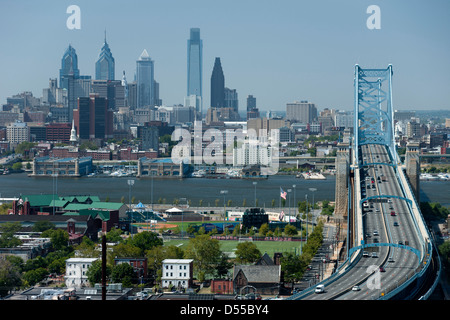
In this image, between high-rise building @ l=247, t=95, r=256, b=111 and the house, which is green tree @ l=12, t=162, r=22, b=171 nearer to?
the house

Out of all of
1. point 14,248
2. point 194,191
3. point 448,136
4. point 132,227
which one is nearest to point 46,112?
point 448,136

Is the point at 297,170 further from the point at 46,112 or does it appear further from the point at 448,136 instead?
the point at 46,112

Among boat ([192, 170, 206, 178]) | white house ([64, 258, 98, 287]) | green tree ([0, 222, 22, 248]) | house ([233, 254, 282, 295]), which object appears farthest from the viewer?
boat ([192, 170, 206, 178])

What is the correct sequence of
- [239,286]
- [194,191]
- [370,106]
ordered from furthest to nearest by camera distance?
[194,191], [370,106], [239,286]

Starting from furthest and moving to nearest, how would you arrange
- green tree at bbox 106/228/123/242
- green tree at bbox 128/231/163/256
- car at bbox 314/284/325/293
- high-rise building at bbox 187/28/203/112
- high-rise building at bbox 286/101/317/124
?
high-rise building at bbox 286/101/317/124 → high-rise building at bbox 187/28/203/112 → green tree at bbox 106/228/123/242 → green tree at bbox 128/231/163/256 → car at bbox 314/284/325/293

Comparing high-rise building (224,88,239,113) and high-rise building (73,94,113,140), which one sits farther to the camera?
high-rise building (224,88,239,113)

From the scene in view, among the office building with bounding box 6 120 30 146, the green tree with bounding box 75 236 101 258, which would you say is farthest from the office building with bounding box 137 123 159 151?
the green tree with bounding box 75 236 101 258
